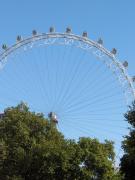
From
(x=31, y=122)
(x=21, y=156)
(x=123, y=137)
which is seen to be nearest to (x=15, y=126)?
(x=31, y=122)

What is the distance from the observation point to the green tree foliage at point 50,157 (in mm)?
89500

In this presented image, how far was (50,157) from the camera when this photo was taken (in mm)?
92250

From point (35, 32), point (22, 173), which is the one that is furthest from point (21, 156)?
point (35, 32)

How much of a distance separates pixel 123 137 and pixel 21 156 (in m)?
38.4

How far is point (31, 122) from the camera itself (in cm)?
11169

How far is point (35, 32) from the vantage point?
3634 inches

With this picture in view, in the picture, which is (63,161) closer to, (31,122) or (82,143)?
(82,143)

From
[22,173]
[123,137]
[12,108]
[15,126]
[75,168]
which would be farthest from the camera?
[12,108]

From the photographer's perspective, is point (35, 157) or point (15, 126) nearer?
point (35, 157)

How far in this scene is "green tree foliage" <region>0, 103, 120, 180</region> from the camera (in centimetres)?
8950

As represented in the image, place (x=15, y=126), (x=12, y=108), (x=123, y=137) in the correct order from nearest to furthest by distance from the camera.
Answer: (x=123, y=137) → (x=15, y=126) → (x=12, y=108)

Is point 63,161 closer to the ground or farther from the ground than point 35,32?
closer to the ground

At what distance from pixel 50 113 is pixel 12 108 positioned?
88.1 feet

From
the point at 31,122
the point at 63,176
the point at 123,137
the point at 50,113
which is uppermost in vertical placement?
the point at 31,122
